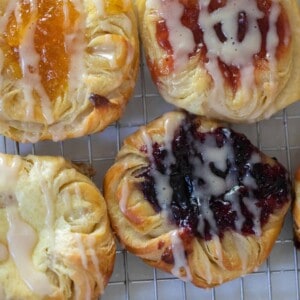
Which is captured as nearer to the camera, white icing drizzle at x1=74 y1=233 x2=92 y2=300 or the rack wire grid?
white icing drizzle at x1=74 y1=233 x2=92 y2=300

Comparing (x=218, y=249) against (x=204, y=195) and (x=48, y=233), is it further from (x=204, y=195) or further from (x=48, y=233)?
(x=48, y=233)

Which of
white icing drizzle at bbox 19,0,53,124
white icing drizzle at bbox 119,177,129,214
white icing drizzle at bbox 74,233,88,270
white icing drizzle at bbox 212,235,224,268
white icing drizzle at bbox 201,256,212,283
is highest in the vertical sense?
white icing drizzle at bbox 19,0,53,124

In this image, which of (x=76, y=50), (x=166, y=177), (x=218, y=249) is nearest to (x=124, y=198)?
(x=166, y=177)

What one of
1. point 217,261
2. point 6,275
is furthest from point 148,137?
point 6,275

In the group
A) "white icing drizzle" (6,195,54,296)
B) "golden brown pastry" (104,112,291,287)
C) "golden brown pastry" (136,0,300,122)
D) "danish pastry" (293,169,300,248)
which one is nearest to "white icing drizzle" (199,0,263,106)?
"golden brown pastry" (136,0,300,122)

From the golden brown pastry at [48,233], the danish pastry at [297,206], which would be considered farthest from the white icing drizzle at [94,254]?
the danish pastry at [297,206]

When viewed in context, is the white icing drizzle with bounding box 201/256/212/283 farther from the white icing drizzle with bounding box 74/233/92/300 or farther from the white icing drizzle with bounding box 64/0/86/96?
the white icing drizzle with bounding box 64/0/86/96

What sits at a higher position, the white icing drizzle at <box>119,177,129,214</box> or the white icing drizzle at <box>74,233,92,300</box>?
the white icing drizzle at <box>119,177,129,214</box>

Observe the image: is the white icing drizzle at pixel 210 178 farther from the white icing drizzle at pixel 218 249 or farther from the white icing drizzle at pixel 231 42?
the white icing drizzle at pixel 231 42
